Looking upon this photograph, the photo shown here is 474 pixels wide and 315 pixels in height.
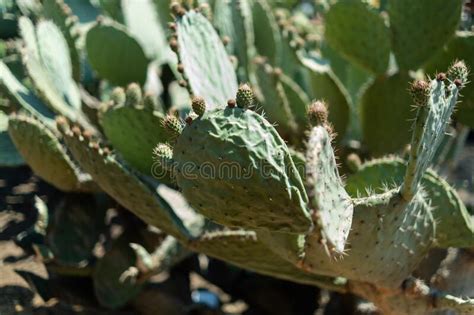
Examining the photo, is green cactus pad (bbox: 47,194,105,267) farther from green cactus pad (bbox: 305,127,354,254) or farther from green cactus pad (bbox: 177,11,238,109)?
green cactus pad (bbox: 305,127,354,254)

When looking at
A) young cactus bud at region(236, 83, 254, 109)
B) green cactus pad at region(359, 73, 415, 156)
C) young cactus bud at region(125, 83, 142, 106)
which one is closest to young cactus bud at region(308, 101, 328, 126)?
young cactus bud at region(236, 83, 254, 109)

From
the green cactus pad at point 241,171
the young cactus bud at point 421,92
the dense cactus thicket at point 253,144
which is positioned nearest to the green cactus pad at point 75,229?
the dense cactus thicket at point 253,144

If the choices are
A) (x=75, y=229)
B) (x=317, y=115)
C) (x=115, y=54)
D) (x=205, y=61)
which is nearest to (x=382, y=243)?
(x=317, y=115)

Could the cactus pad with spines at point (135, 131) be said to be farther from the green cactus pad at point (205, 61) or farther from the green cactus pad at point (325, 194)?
the green cactus pad at point (325, 194)

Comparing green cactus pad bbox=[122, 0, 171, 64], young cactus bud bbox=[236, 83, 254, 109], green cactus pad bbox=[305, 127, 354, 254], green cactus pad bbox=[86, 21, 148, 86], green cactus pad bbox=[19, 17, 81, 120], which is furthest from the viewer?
green cactus pad bbox=[122, 0, 171, 64]

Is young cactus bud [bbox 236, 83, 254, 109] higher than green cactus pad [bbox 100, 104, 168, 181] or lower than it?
higher

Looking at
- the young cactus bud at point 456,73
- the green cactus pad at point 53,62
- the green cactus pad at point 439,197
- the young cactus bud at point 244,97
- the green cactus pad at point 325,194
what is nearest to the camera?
the green cactus pad at point 325,194
